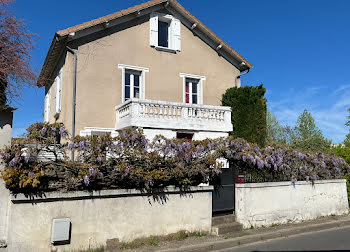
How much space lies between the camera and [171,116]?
13500 mm

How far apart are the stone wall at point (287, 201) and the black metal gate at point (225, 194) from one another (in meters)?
0.17

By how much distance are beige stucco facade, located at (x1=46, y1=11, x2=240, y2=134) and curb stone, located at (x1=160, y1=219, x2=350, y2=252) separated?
8.11 metres

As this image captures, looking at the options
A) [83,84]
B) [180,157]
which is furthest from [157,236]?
[83,84]

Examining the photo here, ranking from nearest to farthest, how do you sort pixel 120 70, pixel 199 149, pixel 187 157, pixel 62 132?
pixel 62 132, pixel 187 157, pixel 199 149, pixel 120 70

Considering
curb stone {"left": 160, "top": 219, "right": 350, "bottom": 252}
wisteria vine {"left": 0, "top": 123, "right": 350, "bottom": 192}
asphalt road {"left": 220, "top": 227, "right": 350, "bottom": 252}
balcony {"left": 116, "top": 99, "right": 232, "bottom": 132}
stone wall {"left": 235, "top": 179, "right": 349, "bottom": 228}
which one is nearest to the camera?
wisteria vine {"left": 0, "top": 123, "right": 350, "bottom": 192}

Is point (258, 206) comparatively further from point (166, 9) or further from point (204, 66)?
point (166, 9)

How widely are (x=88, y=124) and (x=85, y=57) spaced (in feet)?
9.87

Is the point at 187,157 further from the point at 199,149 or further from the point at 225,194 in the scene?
the point at 225,194

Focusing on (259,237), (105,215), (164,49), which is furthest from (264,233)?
(164,49)

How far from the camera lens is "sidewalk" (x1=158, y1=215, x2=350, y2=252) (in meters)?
6.79

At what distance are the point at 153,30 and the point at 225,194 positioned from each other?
975cm

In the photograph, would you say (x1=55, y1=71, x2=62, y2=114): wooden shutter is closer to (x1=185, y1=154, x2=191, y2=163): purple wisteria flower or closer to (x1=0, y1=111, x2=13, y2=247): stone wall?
(x1=0, y1=111, x2=13, y2=247): stone wall

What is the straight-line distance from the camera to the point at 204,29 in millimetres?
15992

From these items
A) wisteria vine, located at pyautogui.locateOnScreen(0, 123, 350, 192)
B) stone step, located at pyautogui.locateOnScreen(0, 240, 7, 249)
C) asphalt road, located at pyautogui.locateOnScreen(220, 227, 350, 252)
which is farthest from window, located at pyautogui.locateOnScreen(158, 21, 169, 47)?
stone step, located at pyautogui.locateOnScreen(0, 240, 7, 249)
